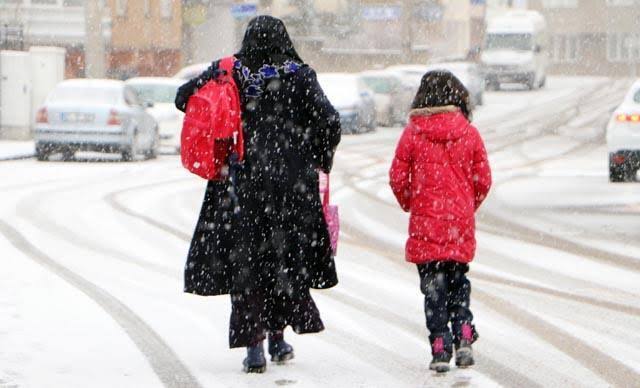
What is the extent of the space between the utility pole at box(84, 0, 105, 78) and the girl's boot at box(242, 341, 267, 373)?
93.8 feet

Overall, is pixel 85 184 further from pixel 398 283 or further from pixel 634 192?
pixel 398 283

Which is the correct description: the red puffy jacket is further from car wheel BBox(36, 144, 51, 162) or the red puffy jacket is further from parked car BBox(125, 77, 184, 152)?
parked car BBox(125, 77, 184, 152)

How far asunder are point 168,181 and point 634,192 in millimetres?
6510

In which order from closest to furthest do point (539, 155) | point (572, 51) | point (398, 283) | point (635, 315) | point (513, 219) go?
point (635, 315) → point (398, 283) → point (513, 219) → point (539, 155) → point (572, 51)

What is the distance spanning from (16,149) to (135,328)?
21.5m

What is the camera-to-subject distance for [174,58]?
5862cm

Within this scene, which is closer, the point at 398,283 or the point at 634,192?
the point at 398,283

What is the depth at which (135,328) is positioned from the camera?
29.5ft

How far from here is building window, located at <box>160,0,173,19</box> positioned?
57.5 meters

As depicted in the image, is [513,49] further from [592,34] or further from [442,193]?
[442,193]

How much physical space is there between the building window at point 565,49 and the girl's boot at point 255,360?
99016mm

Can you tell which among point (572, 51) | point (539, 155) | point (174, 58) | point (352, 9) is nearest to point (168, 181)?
point (539, 155)

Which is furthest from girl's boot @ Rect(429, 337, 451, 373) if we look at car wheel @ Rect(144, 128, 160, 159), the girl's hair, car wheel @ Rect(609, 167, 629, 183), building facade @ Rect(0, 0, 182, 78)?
building facade @ Rect(0, 0, 182, 78)

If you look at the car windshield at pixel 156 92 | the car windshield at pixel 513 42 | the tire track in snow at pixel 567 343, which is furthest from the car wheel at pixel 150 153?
the car windshield at pixel 513 42
